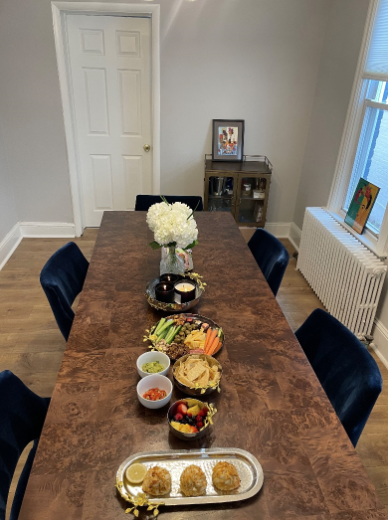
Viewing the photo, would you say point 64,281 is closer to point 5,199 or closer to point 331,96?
point 5,199

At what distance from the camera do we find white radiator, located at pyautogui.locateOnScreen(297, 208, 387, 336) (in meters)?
2.67

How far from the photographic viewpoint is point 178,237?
70.7 inches

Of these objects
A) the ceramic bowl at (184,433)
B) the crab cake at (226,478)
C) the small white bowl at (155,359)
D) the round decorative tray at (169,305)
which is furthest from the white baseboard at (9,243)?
the crab cake at (226,478)

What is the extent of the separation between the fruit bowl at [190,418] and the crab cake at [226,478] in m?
0.13

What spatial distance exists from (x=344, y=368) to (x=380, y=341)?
143 centimetres

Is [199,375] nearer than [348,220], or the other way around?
[199,375]

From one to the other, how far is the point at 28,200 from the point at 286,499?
3950mm

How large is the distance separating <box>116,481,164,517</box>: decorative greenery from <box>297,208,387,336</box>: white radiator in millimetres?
2111

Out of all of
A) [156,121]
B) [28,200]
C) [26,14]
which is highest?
[26,14]

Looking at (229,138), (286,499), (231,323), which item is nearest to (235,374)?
(231,323)

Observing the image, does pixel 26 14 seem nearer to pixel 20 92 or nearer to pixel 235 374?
pixel 20 92

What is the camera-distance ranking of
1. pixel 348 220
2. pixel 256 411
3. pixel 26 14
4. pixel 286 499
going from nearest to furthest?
pixel 286 499 → pixel 256 411 → pixel 348 220 → pixel 26 14

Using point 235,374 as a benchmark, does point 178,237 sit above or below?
above

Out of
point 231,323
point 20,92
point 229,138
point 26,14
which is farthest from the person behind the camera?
point 229,138
